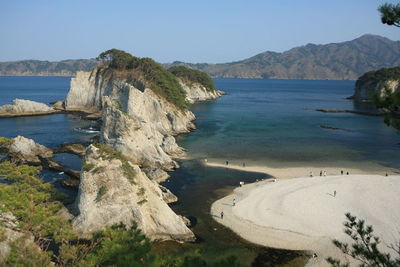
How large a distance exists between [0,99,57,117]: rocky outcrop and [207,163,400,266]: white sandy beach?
7150 centimetres

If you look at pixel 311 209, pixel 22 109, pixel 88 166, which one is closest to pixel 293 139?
pixel 311 209

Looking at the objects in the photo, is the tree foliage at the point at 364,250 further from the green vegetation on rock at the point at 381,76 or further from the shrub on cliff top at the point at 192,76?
the shrub on cliff top at the point at 192,76

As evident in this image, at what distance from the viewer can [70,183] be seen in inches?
1467

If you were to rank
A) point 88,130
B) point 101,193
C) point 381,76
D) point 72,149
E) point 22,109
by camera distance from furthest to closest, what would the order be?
point 381,76 → point 22,109 → point 88,130 → point 72,149 → point 101,193

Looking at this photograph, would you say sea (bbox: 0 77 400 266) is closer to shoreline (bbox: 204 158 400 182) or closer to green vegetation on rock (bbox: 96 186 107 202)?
shoreline (bbox: 204 158 400 182)

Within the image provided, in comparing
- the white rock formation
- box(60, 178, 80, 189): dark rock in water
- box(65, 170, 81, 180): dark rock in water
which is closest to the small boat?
box(65, 170, 81, 180): dark rock in water

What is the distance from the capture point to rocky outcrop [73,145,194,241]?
2628 cm

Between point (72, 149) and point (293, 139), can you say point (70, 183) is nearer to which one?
point (72, 149)

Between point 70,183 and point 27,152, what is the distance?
45.0 ft

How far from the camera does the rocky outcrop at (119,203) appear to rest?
26281 millimetres

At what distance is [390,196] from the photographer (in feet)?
115

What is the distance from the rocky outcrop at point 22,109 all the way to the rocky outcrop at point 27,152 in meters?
44.1

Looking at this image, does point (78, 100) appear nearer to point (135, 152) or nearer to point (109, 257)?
point (135, 152)

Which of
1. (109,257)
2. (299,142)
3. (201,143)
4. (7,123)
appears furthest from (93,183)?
(7,123)
